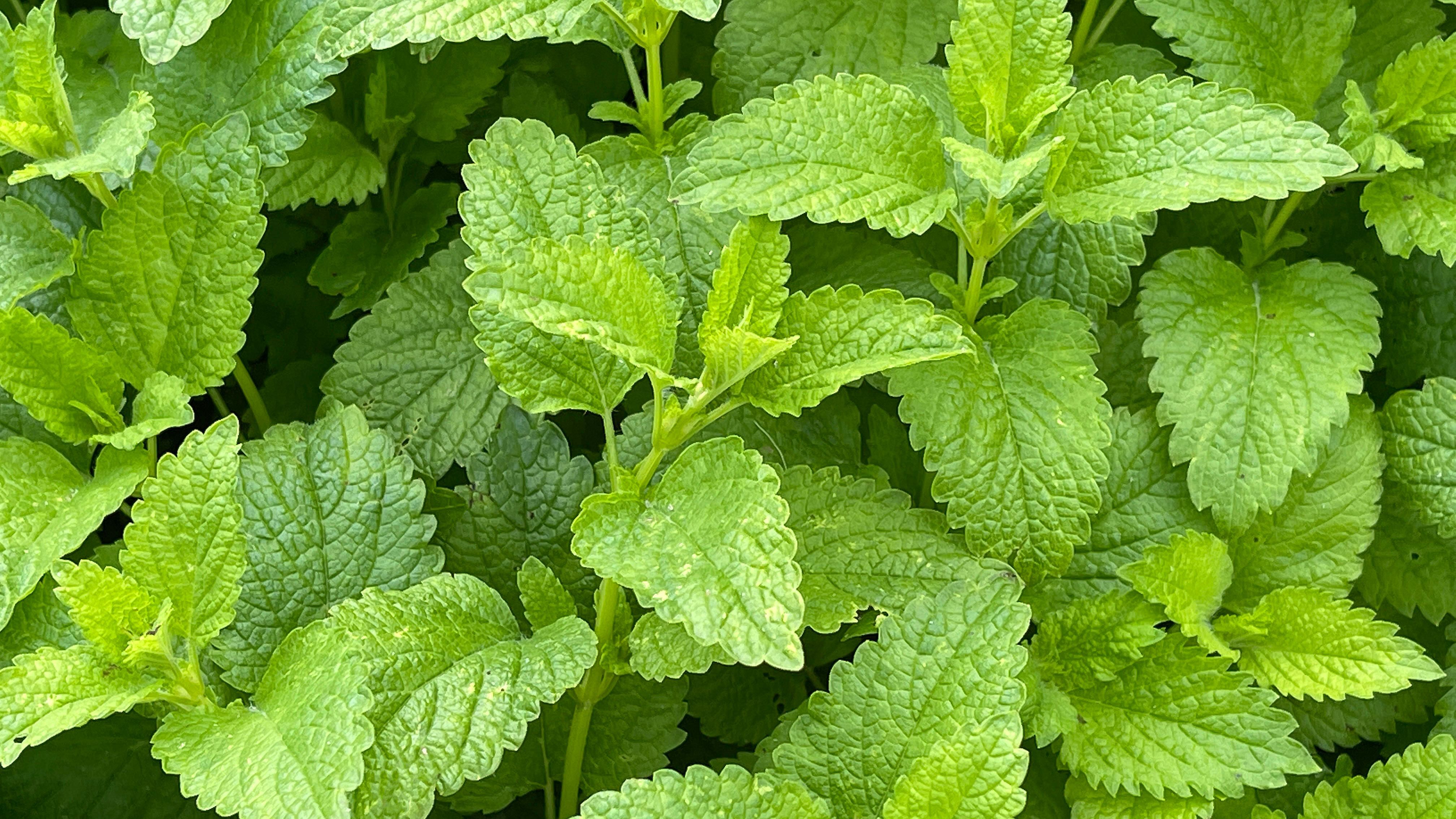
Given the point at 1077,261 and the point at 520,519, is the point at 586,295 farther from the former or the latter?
the point at 1077,261

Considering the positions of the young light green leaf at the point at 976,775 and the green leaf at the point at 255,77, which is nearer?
the young light green leaf at the point at 976,775

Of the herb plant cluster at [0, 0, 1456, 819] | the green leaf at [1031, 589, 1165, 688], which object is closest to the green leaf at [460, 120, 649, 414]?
the herb plant cluster at [0, 0, 1456, 819]

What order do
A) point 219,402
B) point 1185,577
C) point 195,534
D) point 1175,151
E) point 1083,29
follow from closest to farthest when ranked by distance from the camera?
point 195,534 → point 1175,151 → point 1185,577 → point 219,402 → point 1083,29

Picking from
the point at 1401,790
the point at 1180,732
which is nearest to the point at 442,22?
the point at 1180,732

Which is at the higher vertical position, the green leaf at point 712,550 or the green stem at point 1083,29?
the green stem at point 1083,29

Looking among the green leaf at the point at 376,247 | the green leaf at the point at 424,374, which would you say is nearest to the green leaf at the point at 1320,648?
the green leaf at the point at 424,374

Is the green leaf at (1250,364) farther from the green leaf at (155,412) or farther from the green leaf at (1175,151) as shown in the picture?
the green leaf at (155,412)
